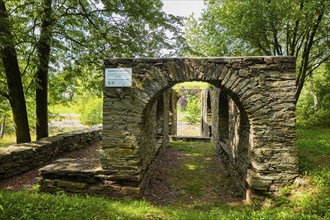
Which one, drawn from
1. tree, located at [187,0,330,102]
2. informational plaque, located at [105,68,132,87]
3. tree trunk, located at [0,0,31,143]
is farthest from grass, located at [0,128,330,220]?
tree, located at [187,0,330,102]

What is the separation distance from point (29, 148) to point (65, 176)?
80.0 inches

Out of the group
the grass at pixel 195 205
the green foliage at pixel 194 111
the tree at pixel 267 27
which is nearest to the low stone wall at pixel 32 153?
the grass at pixel 195 205

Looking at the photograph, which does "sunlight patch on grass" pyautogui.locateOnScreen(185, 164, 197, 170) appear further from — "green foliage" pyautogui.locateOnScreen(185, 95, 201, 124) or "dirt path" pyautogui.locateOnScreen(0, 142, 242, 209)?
"green foliage" pyautogui.locateOnScreen(185, 95, 201, 124)

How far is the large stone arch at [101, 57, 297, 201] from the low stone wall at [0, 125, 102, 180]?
2603 millimetres

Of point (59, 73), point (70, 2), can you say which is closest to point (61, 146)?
point (59, 73)

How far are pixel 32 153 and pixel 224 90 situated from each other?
16.8ft

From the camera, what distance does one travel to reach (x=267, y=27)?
8875 millimetres

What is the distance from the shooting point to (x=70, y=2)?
7.86m

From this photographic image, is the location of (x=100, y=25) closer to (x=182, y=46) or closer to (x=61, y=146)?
(x=182, y=46)

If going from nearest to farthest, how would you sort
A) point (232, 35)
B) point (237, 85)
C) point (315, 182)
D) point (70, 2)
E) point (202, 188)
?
point (315, 182) → point (237, 85) → point (202, 188) → point (70, 2) → point (232, 35)

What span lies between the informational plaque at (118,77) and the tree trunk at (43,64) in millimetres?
3243

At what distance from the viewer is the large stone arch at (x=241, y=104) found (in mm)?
4648

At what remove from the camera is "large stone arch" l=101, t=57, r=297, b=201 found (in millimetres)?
4648

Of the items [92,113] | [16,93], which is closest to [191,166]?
[16,93]
